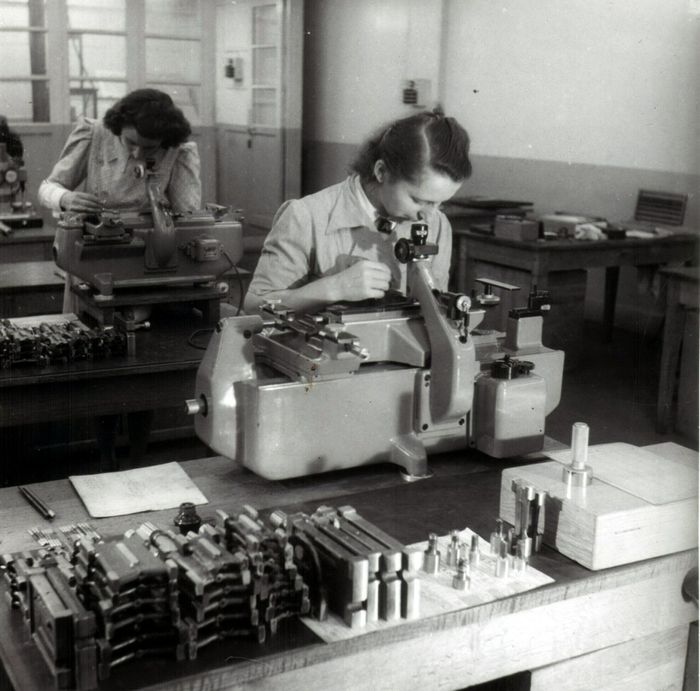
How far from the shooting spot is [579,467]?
1514mm

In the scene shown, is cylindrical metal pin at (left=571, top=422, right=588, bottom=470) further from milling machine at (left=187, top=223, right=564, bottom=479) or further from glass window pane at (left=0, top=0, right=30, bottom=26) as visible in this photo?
glass window pane at (left=0, top=0, right=30, bottom=26)

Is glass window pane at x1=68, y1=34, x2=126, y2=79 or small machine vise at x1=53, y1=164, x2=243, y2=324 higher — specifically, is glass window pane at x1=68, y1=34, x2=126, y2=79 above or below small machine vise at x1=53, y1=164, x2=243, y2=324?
above

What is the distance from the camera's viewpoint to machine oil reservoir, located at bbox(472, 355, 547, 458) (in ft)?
5.91

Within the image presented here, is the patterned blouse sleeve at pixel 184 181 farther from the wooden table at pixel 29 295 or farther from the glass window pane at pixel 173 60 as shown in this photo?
the glass window pane at pixel 173 60

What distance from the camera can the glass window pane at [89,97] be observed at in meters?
7.76

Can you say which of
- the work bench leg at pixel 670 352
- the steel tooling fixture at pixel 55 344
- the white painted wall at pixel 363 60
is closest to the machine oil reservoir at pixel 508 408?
the steel tooling fixture at pixel 55 344

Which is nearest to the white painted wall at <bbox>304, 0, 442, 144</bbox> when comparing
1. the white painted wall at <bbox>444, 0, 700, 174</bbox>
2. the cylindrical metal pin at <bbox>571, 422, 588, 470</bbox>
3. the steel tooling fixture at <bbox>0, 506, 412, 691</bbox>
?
the white painted wall at <bbox>444, 0, 700, 174</bbox>

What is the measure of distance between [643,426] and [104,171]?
8.62 ft

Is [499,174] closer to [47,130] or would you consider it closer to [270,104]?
[270,104]

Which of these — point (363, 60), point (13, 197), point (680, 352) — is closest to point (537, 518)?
point (680, 352)

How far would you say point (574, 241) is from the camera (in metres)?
4.89

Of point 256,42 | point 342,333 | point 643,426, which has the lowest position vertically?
point 643,426

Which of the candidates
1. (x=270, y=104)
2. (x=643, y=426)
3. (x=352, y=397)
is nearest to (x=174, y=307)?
(x=352, y=397)

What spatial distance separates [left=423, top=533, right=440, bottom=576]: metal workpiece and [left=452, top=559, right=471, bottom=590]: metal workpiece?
0.14 feet
